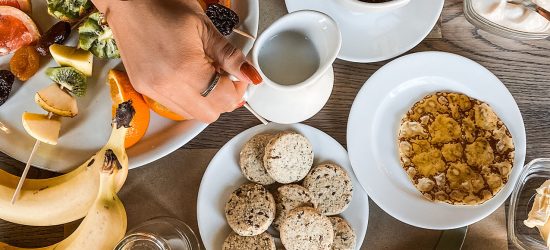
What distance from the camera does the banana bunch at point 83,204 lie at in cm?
123

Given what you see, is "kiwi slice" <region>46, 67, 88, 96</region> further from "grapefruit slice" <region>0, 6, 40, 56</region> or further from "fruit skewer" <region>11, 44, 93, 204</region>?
"grapefruit slice" <region>0, 6, 40, 56</region>

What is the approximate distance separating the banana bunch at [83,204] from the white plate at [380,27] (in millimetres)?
558

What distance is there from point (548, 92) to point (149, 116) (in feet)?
3.19

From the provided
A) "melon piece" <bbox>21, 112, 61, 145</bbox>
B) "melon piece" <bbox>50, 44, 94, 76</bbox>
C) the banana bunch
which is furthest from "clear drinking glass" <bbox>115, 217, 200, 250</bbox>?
"melon piece" <bbox>50, 44, 94, 76</bbox>

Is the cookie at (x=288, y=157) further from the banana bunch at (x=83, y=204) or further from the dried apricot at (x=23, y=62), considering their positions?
the dried apricot at (x=23, y=62)

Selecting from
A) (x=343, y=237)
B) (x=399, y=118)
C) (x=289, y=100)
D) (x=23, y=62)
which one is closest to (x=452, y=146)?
(x=399, y=118)

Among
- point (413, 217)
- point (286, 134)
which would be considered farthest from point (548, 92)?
point (286, 134)

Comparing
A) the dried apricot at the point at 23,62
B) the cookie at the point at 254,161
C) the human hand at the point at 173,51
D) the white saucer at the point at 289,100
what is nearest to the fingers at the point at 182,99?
the human hand at the point at 173,51

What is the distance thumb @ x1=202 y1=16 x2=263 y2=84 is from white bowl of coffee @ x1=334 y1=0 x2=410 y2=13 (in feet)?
1.14

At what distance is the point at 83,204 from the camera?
1.28 metres

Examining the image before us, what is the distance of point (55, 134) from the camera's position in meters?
1.29

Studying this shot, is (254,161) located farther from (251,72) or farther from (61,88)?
(61,88)

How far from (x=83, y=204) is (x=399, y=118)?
77 cm

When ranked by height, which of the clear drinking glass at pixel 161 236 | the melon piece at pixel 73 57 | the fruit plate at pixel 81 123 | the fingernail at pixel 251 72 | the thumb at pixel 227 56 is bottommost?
the clear drinking glass at pixel 161 236
